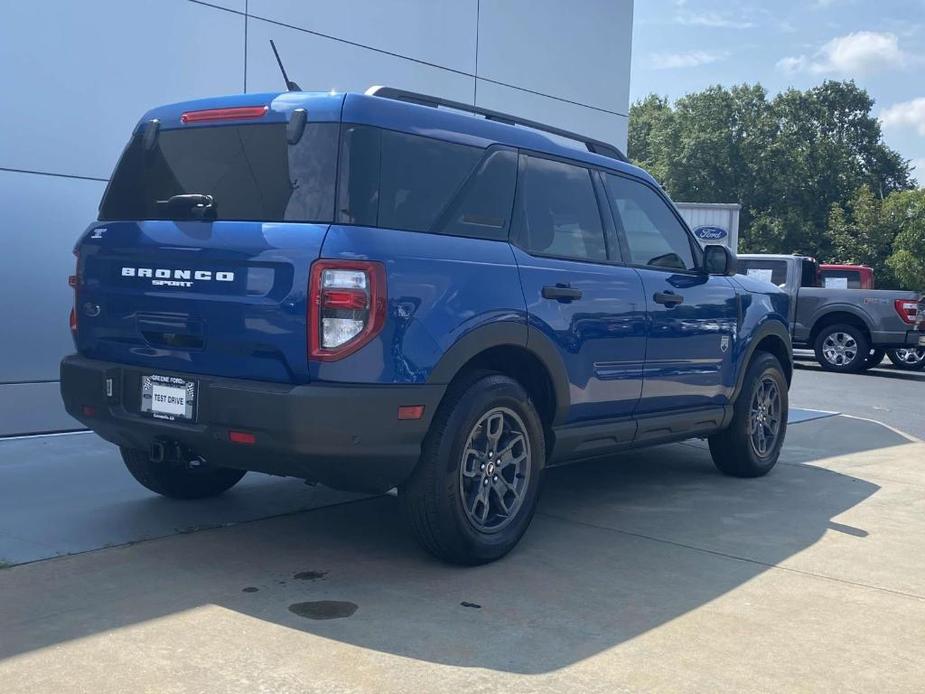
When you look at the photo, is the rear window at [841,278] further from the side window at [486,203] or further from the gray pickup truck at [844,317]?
the side window at [486,203]

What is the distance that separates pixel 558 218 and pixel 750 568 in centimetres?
198

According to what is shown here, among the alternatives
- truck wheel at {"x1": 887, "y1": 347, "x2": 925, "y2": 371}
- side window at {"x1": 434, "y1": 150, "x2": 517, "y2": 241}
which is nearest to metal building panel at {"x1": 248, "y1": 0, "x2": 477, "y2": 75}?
side window at {"x1": 434, "y1": 150, "x2": 517, "y2": 241}

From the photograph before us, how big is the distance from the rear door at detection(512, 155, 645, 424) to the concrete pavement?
0.80m

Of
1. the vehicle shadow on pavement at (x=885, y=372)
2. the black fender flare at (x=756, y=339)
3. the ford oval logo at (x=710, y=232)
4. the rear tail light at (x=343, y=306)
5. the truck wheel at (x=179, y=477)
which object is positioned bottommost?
the vehicle shadow on pavement at (x=885, y=372)

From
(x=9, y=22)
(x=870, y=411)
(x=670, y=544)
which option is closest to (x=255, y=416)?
(x=670, y=544)

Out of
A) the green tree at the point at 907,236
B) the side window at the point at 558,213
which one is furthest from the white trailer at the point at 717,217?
the green tree at the point at 907,236

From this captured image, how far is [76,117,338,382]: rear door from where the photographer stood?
421 cm

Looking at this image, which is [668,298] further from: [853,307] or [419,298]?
[853,307]

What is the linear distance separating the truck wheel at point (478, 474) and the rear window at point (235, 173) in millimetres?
1072

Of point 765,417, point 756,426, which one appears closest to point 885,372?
point 765,417

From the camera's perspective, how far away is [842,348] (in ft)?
55.5

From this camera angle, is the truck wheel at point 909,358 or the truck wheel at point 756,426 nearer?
the truck wheel at point 756,426

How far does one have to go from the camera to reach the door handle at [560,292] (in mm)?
5066

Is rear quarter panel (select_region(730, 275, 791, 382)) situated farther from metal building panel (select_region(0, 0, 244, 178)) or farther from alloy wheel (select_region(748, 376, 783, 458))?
metal building panel (select_region(0, 0, 244, 178))
